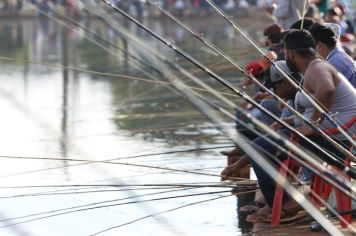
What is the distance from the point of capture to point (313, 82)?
7570mm

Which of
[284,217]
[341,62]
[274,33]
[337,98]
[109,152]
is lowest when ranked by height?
[284,217]

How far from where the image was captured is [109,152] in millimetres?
11273

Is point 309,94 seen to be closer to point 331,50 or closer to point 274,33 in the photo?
point 331,50

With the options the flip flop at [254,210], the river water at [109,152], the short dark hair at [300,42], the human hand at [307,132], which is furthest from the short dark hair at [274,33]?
the human hand at [307,132]

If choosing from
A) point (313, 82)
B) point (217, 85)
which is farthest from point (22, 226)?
point (217, 85)

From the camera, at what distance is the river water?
7.85m

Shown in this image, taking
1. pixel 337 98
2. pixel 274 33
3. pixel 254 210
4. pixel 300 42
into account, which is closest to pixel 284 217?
pixel 254 210

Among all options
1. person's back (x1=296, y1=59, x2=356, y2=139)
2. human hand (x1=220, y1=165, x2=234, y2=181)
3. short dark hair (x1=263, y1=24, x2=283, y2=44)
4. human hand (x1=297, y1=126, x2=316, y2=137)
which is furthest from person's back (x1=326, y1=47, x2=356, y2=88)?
short dark hair (x1=263, y1=24, x2=283, y2=44)

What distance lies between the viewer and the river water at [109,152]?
25.7 feet

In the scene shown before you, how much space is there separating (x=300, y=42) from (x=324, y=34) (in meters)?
0.43

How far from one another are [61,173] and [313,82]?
2985 millimetres

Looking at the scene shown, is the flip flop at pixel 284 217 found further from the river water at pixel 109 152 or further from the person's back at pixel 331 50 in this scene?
the person's back at pixel 331 50

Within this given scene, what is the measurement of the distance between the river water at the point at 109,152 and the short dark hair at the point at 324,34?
3.63 ft

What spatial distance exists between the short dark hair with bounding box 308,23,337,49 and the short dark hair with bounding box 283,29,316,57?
0.92 feet
